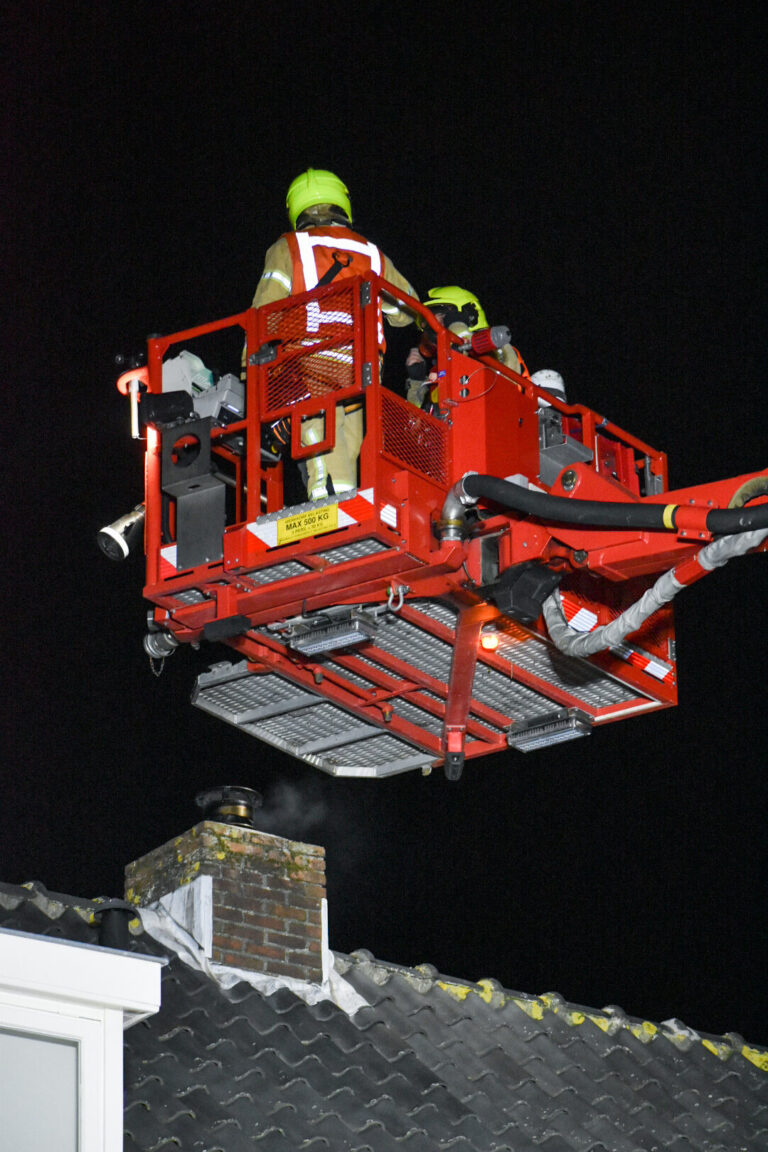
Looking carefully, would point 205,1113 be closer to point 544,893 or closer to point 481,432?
point 481,432

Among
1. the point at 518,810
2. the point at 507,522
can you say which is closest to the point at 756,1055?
the point at 507,522

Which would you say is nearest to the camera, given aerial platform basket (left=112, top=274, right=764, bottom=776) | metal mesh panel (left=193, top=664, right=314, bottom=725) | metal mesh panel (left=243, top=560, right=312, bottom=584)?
aerial platform basket (left=112, top=274, right=764, bottom=776)

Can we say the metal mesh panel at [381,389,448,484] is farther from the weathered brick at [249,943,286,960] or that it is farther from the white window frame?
the white window frame

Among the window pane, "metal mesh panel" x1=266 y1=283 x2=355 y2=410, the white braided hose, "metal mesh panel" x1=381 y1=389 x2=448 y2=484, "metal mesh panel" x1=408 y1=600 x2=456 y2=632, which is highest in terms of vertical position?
"metal mesh panel" x1=266 y1=283 x2=355 y2=410

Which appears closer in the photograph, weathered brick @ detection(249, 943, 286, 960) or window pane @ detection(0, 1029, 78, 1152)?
window pane @ detection(0, 1029, 78, 1152)

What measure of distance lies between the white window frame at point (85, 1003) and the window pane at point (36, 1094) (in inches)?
1.7

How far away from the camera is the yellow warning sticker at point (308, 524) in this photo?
35.1 ft

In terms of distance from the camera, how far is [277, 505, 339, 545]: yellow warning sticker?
35.1 ft

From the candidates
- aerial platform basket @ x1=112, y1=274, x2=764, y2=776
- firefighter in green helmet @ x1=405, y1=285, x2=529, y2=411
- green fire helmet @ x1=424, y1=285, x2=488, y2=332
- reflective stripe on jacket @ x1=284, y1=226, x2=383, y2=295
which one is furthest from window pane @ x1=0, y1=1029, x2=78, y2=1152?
green fire helmet @ x1=424, y1=285, x2=488, y2=332

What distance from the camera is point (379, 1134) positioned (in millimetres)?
10938

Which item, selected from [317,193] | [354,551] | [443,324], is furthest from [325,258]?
[354,551]

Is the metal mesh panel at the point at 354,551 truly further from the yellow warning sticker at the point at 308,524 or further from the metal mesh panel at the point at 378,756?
the metal mesh panel at the point at 378,756

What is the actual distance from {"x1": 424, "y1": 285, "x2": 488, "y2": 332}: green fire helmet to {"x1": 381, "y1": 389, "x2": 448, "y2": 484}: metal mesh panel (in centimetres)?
137

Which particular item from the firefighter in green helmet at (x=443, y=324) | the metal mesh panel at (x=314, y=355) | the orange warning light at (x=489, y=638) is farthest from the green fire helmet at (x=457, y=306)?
the orange warning light at (x=489, y=638)
